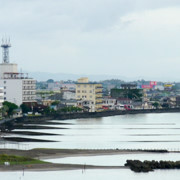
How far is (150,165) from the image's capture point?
5553 cm

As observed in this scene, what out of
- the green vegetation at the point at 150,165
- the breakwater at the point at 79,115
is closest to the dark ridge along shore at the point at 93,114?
the breakwater at the point at 79,115

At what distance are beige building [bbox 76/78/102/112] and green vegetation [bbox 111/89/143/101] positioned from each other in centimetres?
2789

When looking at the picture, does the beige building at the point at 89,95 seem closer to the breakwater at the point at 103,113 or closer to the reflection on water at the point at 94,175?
the breakwater at the point at 103,113

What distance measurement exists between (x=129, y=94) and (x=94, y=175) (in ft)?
401

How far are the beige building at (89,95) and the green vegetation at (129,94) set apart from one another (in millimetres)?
27890

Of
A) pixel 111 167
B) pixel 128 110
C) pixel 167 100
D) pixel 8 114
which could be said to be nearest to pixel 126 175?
pixel 111 167

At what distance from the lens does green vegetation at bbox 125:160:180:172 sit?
55.0 meters

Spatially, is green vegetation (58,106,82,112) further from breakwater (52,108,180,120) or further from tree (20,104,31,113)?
tree (20,104,31,113)

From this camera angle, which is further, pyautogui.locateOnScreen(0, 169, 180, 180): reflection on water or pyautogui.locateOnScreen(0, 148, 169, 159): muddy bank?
pyautogui.locateOnScreen(0, 148, 169, 159): muddy bank

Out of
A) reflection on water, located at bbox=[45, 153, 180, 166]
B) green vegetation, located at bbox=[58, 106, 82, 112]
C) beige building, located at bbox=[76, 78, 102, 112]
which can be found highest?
beige building, located at bbox=[76, 78, 102, 112]

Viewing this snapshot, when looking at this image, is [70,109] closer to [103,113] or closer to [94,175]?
[103,113]

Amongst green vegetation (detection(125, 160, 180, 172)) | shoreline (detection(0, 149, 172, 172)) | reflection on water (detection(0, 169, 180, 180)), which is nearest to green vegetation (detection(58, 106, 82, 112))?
shoreline (detection(0, 149, 172, 172))

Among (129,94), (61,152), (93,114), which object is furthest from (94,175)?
(129,94)

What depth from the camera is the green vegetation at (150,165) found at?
55.0 meters
